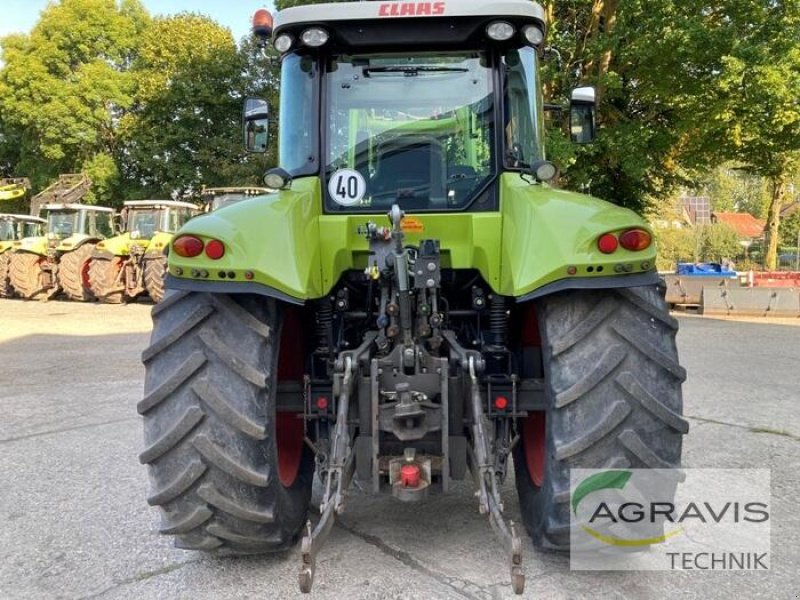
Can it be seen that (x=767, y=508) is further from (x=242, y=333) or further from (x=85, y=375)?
(x=85, y=375)

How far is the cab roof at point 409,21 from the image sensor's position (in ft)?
11.0

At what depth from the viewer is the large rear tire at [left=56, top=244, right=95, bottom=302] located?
58.3 ft

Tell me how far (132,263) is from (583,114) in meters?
15.3

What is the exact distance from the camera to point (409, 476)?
287 cm

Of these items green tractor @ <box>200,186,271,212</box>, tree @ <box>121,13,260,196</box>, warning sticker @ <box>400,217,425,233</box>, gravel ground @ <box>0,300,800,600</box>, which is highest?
tree @ <box>121,13,260,196</box>

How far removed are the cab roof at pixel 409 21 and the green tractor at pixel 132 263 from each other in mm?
13973

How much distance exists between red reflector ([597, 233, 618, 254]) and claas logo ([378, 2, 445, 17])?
1.45m

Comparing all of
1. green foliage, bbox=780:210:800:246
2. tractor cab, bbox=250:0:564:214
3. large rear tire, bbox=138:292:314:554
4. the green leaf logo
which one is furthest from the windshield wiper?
green foliage, bbox=780:210:800:246

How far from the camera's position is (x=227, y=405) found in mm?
2797

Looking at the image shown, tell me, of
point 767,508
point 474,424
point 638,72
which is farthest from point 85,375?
point 638,72

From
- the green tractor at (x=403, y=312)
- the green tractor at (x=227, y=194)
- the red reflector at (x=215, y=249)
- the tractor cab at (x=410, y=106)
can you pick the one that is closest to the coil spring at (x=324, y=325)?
the green tractor at (x=403, y=312)

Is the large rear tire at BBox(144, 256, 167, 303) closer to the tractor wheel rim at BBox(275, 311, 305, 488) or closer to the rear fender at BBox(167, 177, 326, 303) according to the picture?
the tractor wheel rim at BBox(275, 311, 305, 488)

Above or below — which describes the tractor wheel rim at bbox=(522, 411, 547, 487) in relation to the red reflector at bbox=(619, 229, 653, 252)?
below

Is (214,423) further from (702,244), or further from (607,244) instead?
(702,244)
